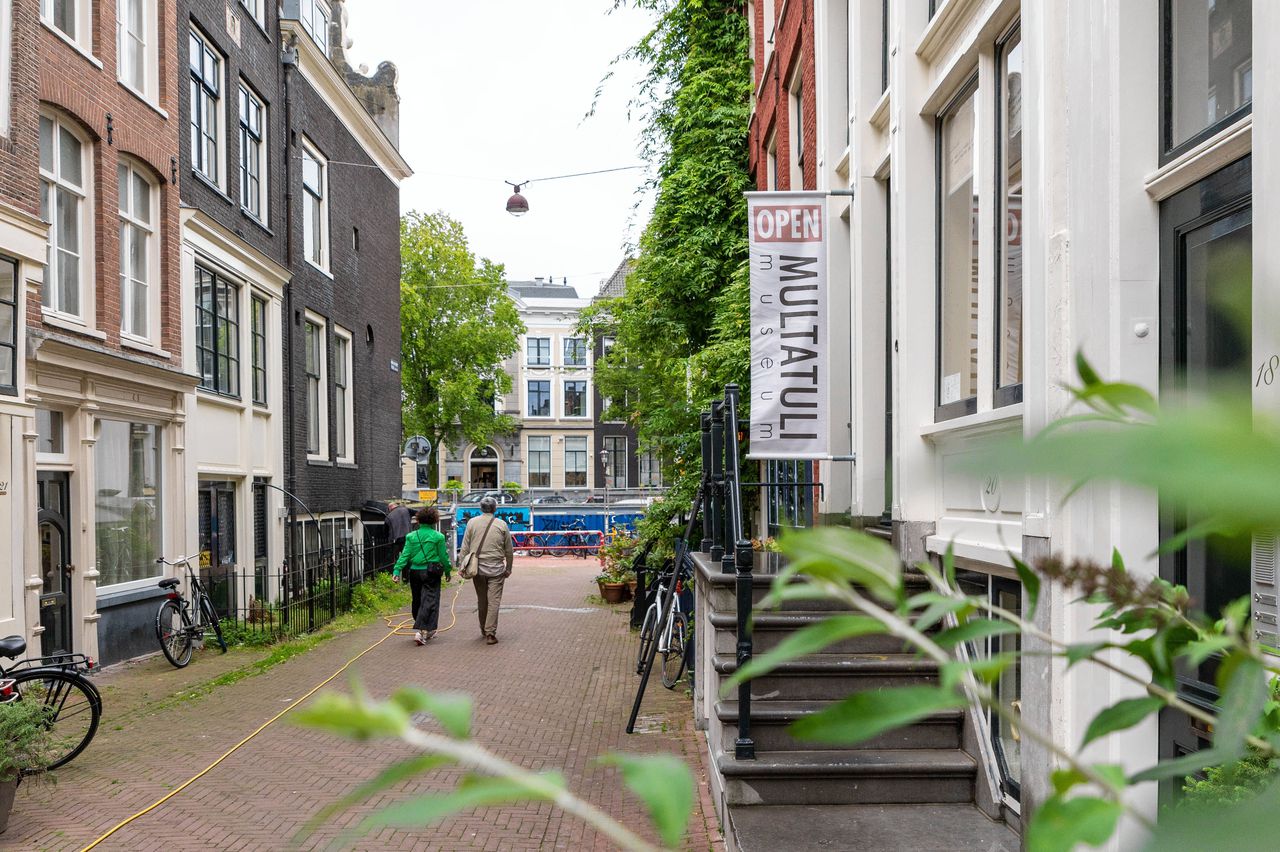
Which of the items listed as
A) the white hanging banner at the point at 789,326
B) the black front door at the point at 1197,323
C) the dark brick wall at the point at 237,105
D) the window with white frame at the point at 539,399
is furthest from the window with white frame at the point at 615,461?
the black front door at the point at 1197,323

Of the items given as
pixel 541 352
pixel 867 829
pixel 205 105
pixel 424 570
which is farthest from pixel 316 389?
pixel 541 352

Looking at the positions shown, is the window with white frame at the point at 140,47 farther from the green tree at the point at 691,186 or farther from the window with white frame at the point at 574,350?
the window with white frame at the point at 574,350

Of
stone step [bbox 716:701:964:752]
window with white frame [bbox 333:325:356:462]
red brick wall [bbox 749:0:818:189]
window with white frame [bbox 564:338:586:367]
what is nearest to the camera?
stone step [bbox 716:701:964:752]

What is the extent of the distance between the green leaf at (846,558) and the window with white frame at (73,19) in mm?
12627

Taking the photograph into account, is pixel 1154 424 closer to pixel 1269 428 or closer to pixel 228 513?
pixel 1269 428

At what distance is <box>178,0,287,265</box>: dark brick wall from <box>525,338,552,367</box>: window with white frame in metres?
42.4

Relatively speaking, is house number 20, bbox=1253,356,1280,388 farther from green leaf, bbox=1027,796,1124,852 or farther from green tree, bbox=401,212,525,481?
green tree, bbox=401,212,525,481

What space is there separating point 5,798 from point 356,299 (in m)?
17.8

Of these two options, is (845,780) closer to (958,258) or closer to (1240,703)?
(958,258)

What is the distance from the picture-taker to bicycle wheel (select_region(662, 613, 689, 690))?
1009 centimetres

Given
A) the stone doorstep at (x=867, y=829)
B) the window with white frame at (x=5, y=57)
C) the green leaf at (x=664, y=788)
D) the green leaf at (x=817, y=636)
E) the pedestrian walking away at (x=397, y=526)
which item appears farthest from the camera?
the pedestrian walking away at (x=397, y=526)

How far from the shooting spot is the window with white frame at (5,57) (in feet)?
31.6

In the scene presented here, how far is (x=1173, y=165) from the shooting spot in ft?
12.4

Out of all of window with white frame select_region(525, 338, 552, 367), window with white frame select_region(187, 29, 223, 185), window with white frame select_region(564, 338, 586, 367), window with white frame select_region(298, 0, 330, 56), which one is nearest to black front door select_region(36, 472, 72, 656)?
window with white frame select_region(187, 29, 223, 185)
